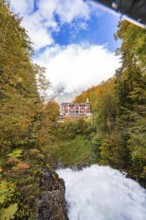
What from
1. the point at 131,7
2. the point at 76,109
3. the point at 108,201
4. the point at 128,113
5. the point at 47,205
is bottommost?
the point at 108,201

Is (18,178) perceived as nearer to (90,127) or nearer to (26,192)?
(26,192)

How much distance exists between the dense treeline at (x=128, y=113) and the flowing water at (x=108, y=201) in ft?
4.42

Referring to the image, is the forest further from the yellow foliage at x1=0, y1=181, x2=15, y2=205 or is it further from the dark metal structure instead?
the dark metal structure

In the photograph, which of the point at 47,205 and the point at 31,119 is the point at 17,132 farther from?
the point at 47,205

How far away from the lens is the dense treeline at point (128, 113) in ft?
30.8

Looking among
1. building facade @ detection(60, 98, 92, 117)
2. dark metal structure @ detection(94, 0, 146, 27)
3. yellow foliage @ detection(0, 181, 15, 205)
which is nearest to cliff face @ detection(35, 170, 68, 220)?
yellow foliage @ detection(0, 181, 15, 205)

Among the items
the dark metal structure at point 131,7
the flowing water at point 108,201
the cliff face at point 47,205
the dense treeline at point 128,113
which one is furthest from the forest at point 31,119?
the dark metal structure at point 131,7

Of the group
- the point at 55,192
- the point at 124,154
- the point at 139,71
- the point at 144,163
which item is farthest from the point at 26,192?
the point at 139,71

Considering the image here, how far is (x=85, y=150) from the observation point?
115 feet

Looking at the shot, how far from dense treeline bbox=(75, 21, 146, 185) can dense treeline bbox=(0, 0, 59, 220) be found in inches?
193

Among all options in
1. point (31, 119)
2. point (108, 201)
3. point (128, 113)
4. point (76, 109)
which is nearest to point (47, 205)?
point (31, 119)

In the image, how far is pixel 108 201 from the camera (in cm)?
1116

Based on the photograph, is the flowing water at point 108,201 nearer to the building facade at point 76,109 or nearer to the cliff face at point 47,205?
the cliff face at point 47,205

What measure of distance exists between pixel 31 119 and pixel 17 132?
5.05ft
